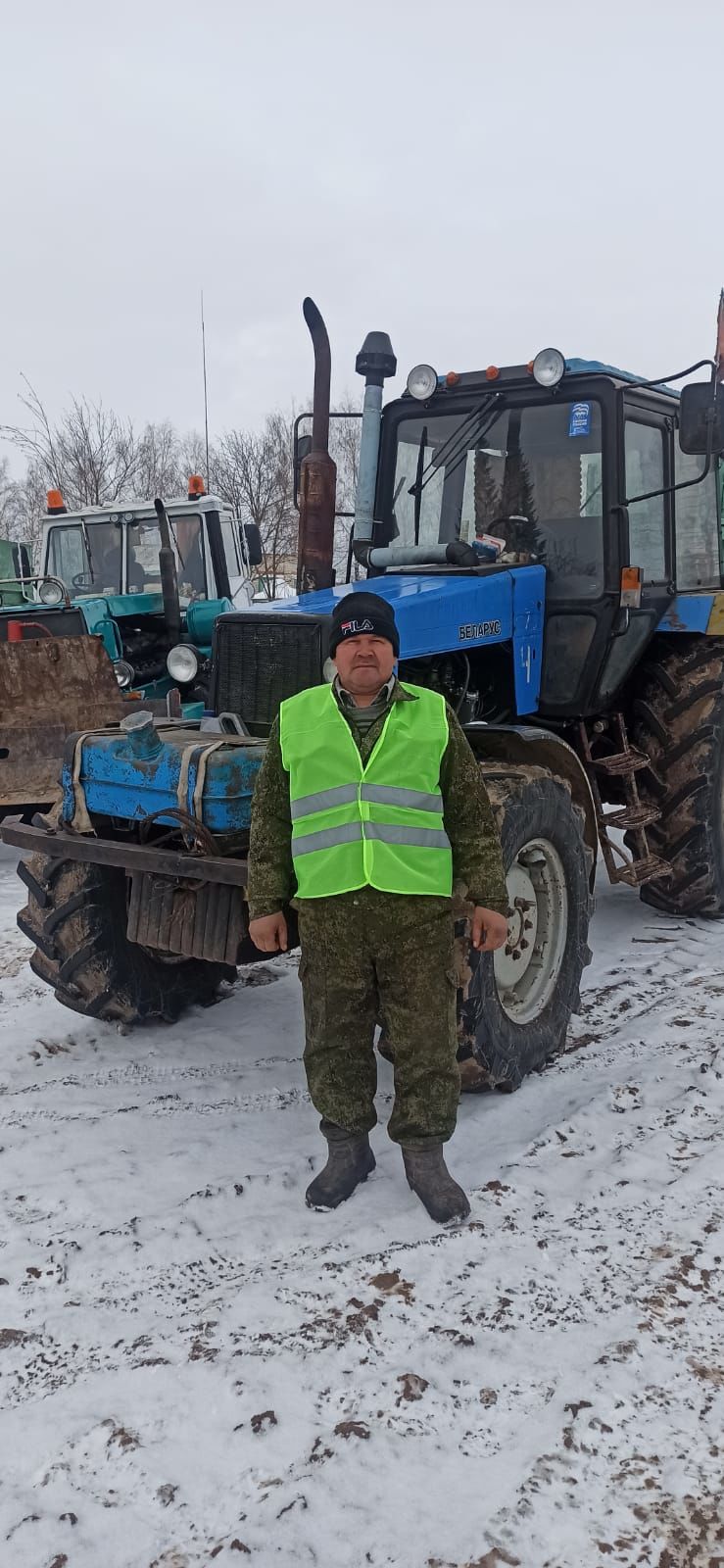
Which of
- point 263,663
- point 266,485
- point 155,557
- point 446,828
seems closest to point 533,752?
point 263,663

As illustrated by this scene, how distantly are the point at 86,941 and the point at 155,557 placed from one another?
18.3 ft

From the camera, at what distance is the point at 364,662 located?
270cm

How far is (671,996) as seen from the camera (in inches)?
170

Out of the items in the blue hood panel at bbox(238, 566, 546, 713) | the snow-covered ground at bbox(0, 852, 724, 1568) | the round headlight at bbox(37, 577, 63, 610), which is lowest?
the snow-covered ground at bbox(0, 852, 724, 1568)

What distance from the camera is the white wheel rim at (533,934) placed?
3596 mm

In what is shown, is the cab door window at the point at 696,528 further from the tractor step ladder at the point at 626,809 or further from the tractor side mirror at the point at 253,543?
the tractor side mirror at the point at 253,543

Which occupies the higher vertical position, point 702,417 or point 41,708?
point 702,417

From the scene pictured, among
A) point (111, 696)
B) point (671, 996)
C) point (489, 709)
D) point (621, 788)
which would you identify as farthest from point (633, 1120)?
point (111, 696)

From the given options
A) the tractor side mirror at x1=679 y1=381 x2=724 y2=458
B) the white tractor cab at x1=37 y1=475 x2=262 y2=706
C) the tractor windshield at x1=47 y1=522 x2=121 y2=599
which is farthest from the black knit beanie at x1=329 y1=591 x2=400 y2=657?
the tractor windshield at x1=47 y1=522 x2=121 y2=599

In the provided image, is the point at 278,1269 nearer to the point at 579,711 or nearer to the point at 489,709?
the point at 489,709

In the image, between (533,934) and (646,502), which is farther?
(646,502)

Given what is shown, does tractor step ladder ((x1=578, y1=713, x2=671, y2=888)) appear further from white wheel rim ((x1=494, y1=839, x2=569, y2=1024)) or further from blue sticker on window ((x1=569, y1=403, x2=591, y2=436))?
blue sticker on window ((x1=569, y1=403, x2=591, y2=436))

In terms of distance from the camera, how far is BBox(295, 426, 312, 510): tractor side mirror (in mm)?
4691

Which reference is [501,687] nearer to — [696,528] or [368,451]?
[368,451]
